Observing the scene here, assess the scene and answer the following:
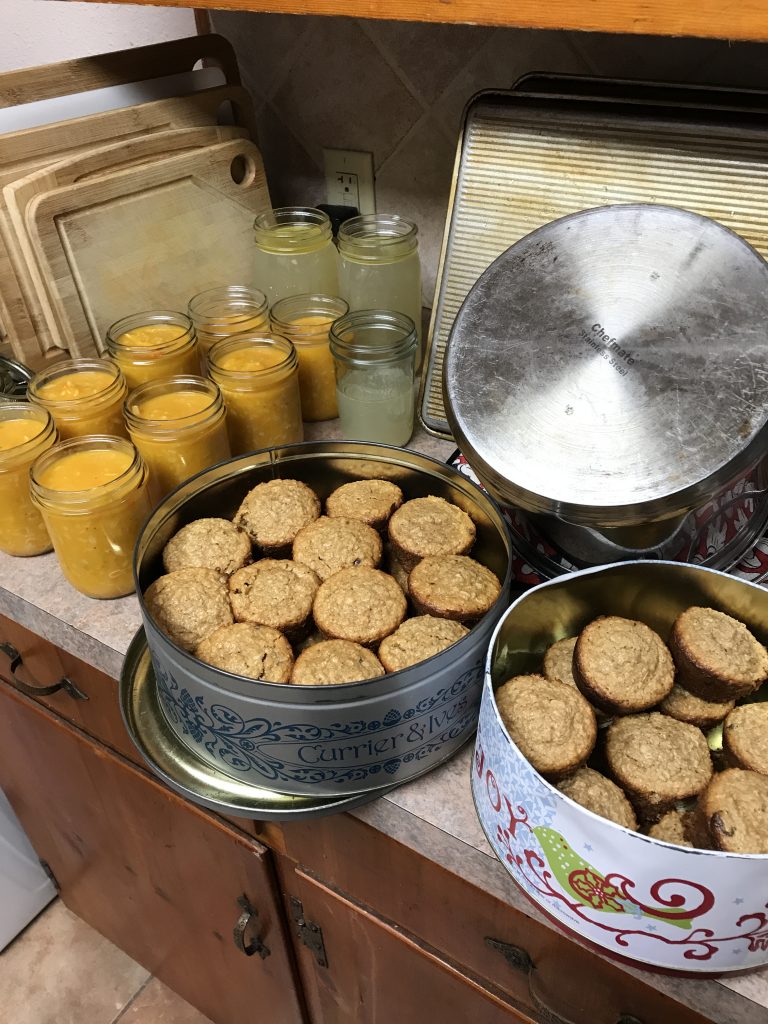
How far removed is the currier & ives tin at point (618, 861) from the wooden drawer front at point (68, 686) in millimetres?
473

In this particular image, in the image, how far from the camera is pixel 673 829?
0.56 meters

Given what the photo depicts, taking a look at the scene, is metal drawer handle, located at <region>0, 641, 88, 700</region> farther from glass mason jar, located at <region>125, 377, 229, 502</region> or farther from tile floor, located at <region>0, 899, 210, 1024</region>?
tile floor, located at <region>0, 899, 210, 1024</region>

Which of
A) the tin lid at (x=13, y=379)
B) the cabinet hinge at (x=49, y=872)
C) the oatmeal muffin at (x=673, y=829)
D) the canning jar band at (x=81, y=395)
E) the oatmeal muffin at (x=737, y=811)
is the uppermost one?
the canning jar band at (x=81, y=395)

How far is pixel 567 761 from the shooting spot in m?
A: 0.57

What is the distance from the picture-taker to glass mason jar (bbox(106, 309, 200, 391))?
937 millimetres

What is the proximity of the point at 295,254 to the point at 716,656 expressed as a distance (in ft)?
2.53

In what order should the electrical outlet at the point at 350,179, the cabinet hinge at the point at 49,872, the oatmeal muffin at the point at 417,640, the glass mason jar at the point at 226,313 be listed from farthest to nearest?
the cabinet hinge at the point at 49,872
the electrical outlet at the point at 350,179
the glass mason jar at the point at 226,313
the oatmeal muffin at the point at 417,640

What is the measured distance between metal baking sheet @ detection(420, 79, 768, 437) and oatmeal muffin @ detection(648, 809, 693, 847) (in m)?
0.50

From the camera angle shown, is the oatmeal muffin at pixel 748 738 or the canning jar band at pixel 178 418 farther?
the canning jar band at pixel 178 418

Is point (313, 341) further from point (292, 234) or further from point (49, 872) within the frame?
point (49, 872)

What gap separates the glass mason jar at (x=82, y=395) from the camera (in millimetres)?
872

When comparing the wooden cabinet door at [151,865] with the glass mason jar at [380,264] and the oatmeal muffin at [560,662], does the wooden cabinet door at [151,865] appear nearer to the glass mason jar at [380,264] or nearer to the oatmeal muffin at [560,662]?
the oatmeal muffin at [560,662]

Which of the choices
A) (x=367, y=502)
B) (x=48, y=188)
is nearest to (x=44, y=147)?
(x=48, y=188)

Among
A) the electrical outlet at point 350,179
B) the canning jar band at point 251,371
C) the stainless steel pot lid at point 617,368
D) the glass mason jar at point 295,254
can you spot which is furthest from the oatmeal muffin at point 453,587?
the electrical outlet at point 350,179
